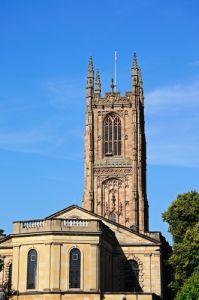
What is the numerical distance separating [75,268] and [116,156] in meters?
36.7

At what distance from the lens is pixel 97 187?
301 feet

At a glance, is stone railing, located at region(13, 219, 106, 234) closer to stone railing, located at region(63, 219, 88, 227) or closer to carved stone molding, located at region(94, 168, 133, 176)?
stone railing, located at region(63, 219, 88, 227)

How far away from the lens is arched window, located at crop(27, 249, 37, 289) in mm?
58125

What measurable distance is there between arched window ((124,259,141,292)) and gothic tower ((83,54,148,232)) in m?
20.4

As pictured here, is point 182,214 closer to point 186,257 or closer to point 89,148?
point 186,257

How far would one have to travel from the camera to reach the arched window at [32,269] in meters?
58.1

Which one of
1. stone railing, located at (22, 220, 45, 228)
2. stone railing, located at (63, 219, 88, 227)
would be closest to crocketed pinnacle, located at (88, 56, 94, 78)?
stone railing, located at (22, 220, 45, 228)

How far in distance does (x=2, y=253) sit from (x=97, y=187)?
24.6m

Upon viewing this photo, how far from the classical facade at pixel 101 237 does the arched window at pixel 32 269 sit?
0.08 meters

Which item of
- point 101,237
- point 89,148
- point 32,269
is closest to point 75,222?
point 101,237

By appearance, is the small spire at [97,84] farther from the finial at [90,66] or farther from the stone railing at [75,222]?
the stone railing at [75,222]

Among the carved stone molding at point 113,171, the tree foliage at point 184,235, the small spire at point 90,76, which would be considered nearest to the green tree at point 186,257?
the tree foliage at point 184,235

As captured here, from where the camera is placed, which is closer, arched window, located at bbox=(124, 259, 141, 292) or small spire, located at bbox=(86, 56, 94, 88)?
arched window, located at bbox=(124, 259, 141, 292)

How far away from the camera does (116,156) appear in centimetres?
9338
